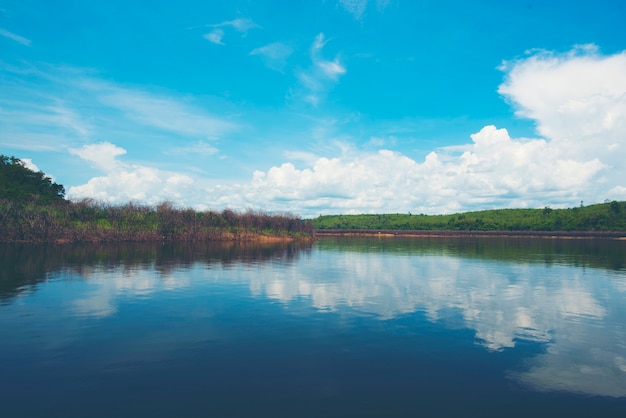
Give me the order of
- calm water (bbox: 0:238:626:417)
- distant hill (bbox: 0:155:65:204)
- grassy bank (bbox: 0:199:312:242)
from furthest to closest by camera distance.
Answer: distant hill (bbox: 0:155:65:204), grassy bank (bbox: 0:199:312:242), calm water (bbox: 0:238:626:417)

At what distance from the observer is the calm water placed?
1128 cm

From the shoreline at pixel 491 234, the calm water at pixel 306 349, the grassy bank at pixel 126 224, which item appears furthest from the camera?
the shoreline at pixel 491 234

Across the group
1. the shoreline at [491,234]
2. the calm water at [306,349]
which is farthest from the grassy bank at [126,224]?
the calm water at [306,349]

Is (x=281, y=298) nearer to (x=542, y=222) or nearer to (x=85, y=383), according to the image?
(x=85, y=383)

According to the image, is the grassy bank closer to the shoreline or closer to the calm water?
the shoreline

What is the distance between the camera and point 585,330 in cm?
1912

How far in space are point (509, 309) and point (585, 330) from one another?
4391 mm

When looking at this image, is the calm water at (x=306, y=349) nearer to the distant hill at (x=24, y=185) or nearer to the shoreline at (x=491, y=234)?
the distant hill at (x=24, y=185)

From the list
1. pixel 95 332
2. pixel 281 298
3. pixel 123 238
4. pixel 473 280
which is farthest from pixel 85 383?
pixel 123 238

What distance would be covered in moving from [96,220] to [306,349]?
74.7 m

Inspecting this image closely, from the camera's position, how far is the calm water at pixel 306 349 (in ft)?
37.0

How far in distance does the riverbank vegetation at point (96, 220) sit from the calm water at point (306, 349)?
40.7 metres

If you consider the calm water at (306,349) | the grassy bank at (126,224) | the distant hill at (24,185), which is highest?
the distant hill at (24,185)

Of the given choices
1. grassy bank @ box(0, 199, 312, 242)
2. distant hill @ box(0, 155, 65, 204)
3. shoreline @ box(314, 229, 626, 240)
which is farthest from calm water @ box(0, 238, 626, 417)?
shoreline @ box(314, 229, 626, 240)
